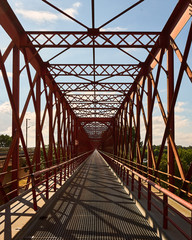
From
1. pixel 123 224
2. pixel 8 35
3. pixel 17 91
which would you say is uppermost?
pixel 8 35

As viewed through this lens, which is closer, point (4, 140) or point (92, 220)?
point (92, 220)

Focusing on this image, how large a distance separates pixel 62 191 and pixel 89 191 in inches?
38.5

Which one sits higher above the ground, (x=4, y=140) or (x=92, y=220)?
(x=4, y=140)

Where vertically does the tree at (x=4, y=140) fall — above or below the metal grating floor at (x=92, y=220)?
above

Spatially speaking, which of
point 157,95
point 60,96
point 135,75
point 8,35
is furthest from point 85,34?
point 60,96

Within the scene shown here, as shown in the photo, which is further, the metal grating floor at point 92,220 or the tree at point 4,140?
the tree at point 4,140

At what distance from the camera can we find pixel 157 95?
9.20 meters

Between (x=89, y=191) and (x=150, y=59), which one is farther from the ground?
(x=150, y=59)

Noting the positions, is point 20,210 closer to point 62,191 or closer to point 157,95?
point 62,191

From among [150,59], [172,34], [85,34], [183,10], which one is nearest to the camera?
[183,10]

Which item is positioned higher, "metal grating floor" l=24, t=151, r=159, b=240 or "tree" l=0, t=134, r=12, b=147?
"tree" l=0, t=134, r=12, b=147

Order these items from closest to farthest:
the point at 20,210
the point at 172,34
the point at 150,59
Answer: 1. the point at 20,210
2. the point at 172,34
3. the point at 150,59

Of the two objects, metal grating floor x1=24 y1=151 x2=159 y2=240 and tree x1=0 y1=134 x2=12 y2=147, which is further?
tree x1=0 y1=134 x2=12 y2=147

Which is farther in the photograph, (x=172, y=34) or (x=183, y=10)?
(x=172, y=34)
